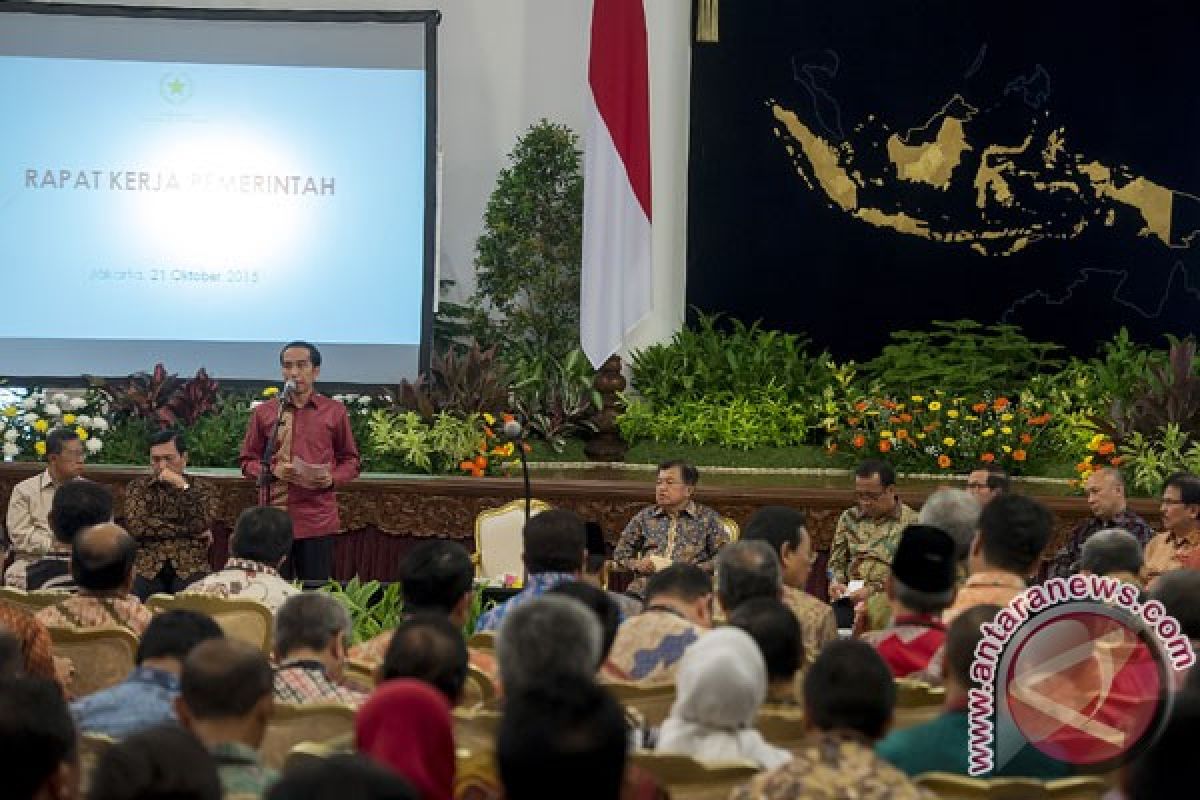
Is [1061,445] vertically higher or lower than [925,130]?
lower

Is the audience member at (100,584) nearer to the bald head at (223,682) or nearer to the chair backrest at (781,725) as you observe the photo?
the bald head at (223,682)

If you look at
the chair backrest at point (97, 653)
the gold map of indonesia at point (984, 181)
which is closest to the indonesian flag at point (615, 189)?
the gold map of indonesia at point (984, 181)

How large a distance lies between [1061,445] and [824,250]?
2435 mm

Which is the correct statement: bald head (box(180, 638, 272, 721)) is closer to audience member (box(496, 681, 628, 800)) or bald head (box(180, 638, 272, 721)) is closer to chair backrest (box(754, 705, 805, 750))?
audience member (box(496, 681, 628, 800))

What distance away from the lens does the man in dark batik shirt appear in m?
7.35

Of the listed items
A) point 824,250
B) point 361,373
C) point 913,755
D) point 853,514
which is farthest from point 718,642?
point 824,250

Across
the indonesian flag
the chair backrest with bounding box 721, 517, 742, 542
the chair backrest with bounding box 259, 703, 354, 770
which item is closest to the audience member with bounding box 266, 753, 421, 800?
the chair backrest with bounding box 259, 703, 354, 770

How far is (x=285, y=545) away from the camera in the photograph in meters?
5.65

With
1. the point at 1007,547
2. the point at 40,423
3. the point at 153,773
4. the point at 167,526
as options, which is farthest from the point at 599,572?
the point at 153,773

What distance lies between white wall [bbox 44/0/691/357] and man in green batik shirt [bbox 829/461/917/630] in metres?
4.20

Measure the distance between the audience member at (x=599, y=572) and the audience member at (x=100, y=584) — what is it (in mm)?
1257

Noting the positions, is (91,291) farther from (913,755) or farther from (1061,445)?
(913,755)

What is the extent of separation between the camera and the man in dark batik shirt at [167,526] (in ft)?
24.1

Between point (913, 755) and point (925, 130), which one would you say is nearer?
point (913, 755)
